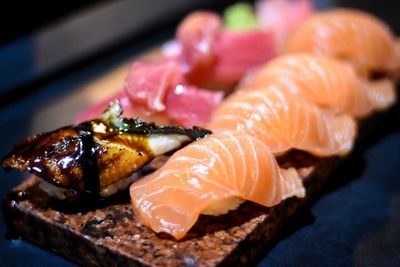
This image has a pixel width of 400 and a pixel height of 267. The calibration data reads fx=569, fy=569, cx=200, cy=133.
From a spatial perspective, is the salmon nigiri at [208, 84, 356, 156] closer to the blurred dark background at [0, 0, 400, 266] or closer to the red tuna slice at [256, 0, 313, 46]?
the blurred dark background at [0, 0, 400, 266]

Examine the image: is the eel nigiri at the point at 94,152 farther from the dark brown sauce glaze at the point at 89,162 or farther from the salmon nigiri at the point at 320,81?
the salmon nigiri at the point at 320,81

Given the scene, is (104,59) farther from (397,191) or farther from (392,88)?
(397,191)

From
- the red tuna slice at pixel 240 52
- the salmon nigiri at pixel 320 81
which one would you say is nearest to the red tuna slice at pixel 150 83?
the salmon nigiri at pixel 320 81

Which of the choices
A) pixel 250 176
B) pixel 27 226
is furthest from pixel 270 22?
pixel 27 226

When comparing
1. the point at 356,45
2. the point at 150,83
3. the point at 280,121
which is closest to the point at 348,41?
the point at 356,45

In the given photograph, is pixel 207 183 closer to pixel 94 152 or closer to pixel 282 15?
pixel 94 152

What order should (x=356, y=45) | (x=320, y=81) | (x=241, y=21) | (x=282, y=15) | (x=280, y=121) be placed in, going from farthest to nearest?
1. (x=241, y=21)
2. (x=282, y=15)
3. (x=356, y=45)
4. (x=320, y=81)
5. (x=280, y=121)
